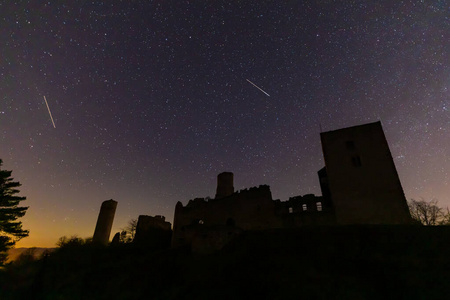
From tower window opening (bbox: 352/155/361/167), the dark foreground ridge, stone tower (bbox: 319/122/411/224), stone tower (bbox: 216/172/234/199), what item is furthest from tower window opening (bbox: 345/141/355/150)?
stone tower (bbox: 216/172/234/199)

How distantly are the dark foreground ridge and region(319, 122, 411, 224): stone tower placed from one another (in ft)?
22.6

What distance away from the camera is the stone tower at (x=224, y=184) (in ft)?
150

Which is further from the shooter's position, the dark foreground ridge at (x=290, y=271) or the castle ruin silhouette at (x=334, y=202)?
the castle ruin silhouette at (x=334, y=202)

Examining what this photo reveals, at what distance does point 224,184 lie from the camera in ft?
152

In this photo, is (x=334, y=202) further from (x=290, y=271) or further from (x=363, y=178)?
(x=290, y=271)

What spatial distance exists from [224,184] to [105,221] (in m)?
27.8

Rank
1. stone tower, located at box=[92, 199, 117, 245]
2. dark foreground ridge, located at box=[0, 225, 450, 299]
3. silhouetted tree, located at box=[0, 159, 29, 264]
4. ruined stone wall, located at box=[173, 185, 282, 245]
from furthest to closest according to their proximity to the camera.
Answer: stone tower, located at box=[92, 199, 117, 245] → ruined stone wall, located at box=[173, 185, 282, 245] → silhouetted tree, located at box=[0, 159, 29, 264] → dark foreground ridge, located at box=[0, 225, 450, 299]

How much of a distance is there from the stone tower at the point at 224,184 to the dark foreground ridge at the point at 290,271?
2054cm

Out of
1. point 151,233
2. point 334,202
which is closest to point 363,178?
point 334,202

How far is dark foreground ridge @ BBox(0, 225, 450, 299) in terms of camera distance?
11.8m

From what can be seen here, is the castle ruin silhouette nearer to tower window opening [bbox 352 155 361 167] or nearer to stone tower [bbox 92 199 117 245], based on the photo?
tower window opening [bbox 352 155 361 167]

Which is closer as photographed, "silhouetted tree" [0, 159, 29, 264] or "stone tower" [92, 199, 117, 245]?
"silhouetted tree" [0, 159, 29, 264]

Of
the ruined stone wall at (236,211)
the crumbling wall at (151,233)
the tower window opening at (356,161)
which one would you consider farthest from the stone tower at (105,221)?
the tower window opening at (356,161)

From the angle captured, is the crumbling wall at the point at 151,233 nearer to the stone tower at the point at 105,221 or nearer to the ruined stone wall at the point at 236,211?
the ruined stone wall at the point at 236,211
